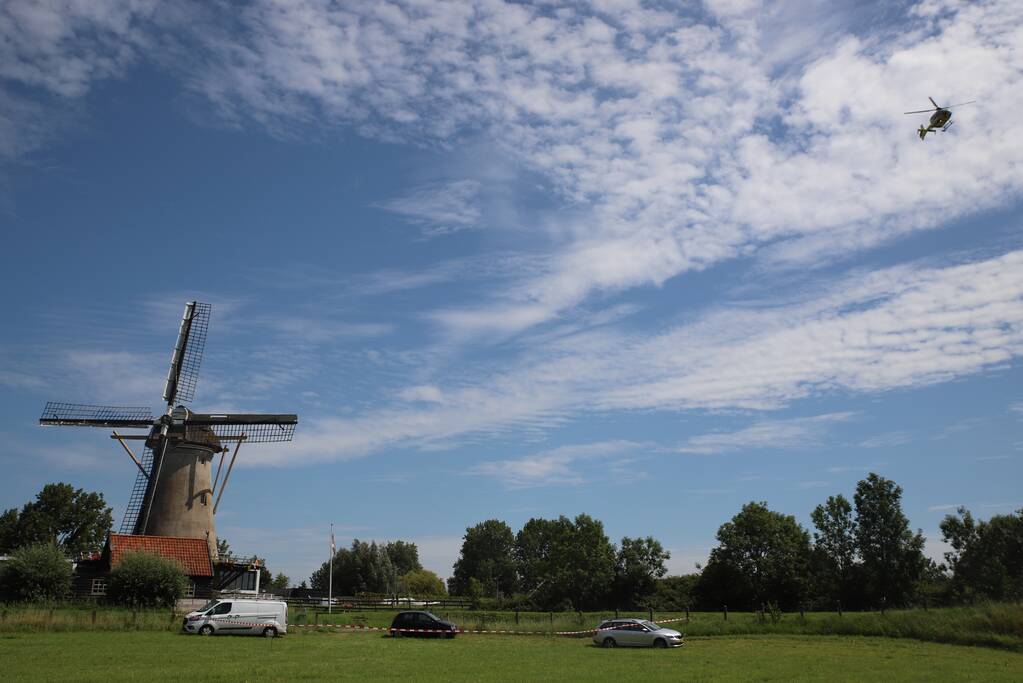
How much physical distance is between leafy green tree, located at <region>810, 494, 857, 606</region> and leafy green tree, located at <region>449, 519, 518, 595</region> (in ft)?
251

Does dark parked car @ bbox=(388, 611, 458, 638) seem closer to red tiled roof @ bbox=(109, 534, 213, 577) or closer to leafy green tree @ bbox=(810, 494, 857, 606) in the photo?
red tiled roof @ bbox=(109, 534, 213, 577)

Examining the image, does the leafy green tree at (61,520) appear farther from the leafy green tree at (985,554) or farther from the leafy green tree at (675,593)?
the leafy green tree at (985,554)

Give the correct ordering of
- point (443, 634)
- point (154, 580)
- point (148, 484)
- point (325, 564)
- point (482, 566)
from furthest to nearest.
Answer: point (482, 566), point (325, 564), point (148, 484), point (154, 580), point (443, 634)

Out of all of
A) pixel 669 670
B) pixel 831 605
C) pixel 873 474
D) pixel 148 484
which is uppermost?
pixel 873 474

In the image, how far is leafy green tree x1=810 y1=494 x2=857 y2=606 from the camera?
69.6 meters

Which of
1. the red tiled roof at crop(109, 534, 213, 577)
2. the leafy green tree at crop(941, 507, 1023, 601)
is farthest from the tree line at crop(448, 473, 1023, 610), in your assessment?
the red tiled roof at crop(109, 534, 213, 577)

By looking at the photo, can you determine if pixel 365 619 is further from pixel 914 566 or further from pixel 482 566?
pixel 482 566

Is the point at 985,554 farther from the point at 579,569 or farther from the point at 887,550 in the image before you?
the point at 579,569

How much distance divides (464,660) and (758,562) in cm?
5810

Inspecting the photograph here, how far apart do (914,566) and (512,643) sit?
1907 inches

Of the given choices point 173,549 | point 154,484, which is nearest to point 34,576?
point 173,549

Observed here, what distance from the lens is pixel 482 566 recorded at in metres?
139

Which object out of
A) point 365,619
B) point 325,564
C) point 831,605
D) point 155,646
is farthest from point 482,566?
point 155,646

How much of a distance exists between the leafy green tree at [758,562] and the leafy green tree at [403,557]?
2885 inches
